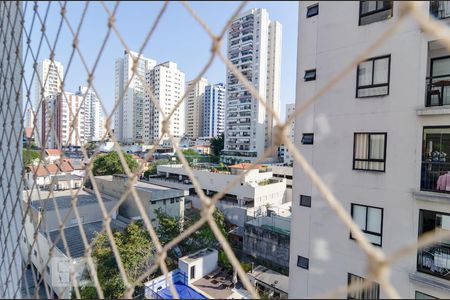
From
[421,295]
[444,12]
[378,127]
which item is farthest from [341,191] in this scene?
[444,12]

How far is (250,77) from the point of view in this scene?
1781 cm

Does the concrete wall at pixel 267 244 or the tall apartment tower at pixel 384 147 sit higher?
the tall apartment tower at pixel 384 147

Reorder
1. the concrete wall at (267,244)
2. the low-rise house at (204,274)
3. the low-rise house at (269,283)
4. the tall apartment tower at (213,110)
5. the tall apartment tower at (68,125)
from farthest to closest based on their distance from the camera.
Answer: the tall apartment tower at (213,110) → the concrete wall at (267,244) → the low-rise house at (269,283) → the low-rise house at (204,274) → the tall apartment tower at (68,125)

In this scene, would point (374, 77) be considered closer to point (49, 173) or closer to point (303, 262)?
point (303, 262)

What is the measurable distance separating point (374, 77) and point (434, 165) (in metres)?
0.68

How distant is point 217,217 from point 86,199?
3651 mm

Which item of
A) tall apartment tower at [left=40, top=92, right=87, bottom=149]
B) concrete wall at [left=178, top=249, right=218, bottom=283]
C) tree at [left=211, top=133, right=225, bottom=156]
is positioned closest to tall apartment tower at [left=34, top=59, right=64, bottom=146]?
tall apartment tower at [left=40, top=92, right=87, bottom=149]

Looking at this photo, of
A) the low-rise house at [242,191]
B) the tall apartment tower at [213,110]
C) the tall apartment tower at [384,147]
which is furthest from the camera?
the tall apartment tower at [213,110]

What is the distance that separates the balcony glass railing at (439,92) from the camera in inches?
75.3

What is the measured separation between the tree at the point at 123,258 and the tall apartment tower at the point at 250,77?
12.8 metres

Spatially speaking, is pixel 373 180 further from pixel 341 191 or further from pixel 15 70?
pixel 15 70

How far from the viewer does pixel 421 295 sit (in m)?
1.74

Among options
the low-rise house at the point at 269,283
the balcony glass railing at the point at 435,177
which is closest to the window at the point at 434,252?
the balcony glass railing at the point at 435,177

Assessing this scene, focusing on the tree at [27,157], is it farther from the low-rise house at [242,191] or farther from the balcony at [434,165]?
the low-rise house at [242,191]
